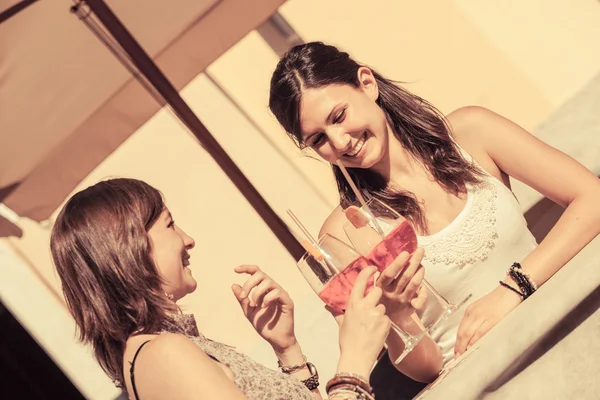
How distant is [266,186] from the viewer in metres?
3.68

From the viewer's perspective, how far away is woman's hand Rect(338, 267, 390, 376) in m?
1.41

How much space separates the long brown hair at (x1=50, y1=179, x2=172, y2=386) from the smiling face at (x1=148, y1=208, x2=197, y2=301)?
0.02 metres

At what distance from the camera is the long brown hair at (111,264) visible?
5.25 ft

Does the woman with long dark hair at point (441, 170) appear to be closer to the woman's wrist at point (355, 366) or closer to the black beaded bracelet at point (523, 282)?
the black beaded bracelet at point (523, 282)

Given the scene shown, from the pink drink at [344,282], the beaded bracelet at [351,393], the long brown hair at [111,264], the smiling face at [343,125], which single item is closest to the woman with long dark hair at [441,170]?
the smiling face at [343,125]

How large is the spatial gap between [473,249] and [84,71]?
1.64 meters

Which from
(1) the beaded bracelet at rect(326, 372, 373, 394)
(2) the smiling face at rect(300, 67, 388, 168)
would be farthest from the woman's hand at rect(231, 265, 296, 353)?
(1) the beaded bracelet at rect(326, 372, 373, 394)

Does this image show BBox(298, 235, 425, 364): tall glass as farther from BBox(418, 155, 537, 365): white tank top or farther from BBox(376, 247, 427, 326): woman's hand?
BBox(418, 155, 537, 365): white tank top

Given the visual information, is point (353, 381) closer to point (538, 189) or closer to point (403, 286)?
point (403, 286)

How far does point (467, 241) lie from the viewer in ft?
6.87

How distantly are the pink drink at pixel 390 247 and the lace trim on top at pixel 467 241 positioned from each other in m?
0.52

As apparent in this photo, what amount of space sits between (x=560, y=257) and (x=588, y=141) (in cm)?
78

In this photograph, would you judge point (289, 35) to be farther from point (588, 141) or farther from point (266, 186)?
point (588, 141)

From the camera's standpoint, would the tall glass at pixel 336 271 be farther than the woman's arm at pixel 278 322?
No
